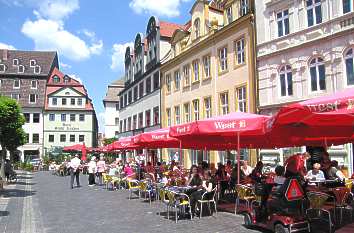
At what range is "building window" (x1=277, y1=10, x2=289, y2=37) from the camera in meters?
21.4

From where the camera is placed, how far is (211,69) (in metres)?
28.9

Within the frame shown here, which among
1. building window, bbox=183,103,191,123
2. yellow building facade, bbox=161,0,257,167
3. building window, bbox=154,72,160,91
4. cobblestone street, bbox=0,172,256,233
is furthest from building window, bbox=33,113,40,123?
cobblestone street, bbox=0,172,256,233

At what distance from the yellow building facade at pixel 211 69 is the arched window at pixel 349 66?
6275 mm

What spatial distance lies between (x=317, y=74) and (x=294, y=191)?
12476 mm

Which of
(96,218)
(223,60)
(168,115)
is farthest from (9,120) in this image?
(168,115)

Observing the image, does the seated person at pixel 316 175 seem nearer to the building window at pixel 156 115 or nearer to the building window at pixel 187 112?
the building window at pixel 187 112

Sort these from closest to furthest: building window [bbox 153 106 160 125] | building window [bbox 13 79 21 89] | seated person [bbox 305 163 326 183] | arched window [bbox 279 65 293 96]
A: 1. seated person [bbox 305 163 326 183]
2. arched window [bbox 279 65 293 96]
3. building window [bbox 153 106 160 125]
4. building window [bbox 13 79 21 89]

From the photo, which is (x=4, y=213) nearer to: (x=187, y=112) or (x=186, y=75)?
(x=187, y=112)

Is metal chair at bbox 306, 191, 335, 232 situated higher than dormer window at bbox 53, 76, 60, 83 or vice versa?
dormer window at bbox 53, 76, 60, 83

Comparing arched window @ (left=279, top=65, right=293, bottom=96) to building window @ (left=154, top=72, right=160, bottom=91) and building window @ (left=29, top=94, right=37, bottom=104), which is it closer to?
building window @ (left=154, top=72, right=160, bottom=91)

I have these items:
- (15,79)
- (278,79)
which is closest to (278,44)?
(278,79)

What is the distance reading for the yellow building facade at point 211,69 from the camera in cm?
2475

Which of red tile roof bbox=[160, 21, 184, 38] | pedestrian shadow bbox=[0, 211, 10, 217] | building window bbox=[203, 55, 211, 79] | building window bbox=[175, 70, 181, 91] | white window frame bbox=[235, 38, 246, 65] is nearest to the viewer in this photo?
pedestrian shadow bbox=[0, 211, 10, 217]

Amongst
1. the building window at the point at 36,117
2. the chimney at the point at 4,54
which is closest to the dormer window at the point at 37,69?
Answer: the chimney at the point at 4,54
